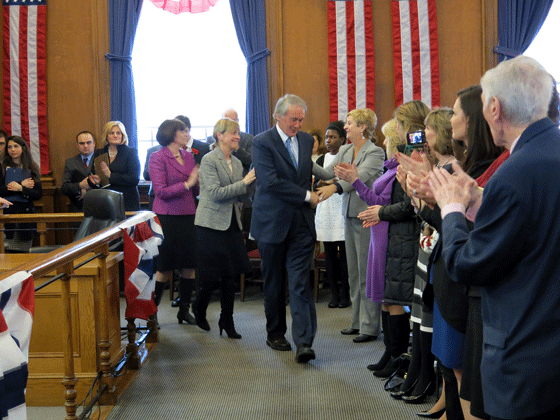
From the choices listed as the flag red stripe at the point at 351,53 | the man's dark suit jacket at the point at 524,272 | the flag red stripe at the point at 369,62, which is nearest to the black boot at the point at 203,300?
the man's dark suit jacket at the point at 524,272

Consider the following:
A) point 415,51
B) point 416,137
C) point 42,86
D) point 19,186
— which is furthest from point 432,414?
point 42,86

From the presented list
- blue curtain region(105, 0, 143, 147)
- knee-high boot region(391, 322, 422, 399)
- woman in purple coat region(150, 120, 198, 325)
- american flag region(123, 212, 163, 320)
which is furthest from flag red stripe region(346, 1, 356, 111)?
knee-high boot region(391, 322, 422, 399)

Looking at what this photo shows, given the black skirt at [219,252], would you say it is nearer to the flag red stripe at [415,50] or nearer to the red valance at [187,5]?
the red valance at [187,5]

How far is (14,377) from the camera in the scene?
72.8 inches

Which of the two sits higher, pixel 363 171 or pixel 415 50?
pixel 415 50

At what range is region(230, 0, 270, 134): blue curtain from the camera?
758 centimetres

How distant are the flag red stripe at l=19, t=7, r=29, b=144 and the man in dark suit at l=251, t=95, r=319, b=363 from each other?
4693 mm

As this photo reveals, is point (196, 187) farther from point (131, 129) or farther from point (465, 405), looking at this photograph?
point (465, 405)

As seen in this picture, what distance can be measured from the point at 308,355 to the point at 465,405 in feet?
6.67

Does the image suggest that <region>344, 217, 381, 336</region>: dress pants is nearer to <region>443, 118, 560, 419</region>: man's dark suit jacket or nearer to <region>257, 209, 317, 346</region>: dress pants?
<region>257, 209, 317, 346</region>: dress pants

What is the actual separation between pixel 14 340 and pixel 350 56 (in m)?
6.34

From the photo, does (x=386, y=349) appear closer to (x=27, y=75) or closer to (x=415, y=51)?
(x=415, y=51)

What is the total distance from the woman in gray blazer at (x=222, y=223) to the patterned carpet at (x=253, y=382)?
0.41m

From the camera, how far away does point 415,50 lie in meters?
7.61
